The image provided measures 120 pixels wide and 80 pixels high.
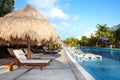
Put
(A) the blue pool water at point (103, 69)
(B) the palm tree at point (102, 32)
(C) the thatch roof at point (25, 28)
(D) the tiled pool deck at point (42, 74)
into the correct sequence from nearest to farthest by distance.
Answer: (D) the tiled pool deck at point (42, 74) → (C) the thatch roof at point (25, 28) → (A) the blue pool water at point (103, 69) → (B) the palm tree at point (102, 32)

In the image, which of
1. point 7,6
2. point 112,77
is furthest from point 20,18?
point 7,6

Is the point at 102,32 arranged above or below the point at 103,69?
above

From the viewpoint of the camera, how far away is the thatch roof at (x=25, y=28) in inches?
382

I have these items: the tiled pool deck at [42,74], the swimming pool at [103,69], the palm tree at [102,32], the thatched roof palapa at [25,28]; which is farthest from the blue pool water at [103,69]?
the palm tree at [102,32]

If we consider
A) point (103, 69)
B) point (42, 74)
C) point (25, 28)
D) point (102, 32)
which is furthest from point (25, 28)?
point (102, 32)

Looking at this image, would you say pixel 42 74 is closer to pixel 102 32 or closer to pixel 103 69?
pixel 103 69

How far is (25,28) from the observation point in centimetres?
975

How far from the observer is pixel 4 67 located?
8.93 m

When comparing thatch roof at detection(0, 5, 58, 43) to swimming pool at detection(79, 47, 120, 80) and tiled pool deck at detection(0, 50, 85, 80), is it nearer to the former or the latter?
tiled pool deck at detection(0, 50, 85, 80)

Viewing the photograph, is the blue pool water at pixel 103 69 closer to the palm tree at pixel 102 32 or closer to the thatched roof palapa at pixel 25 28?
the thatched roof palapa at pixel 25 28

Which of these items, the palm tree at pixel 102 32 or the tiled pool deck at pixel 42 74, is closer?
the tiled pool deck at pixel 42 74

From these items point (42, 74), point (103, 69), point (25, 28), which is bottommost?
point (103, 69)

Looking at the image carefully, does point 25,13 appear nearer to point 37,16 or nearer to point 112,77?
point 37,16

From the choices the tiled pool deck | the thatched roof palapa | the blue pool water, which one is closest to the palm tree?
the blue pool water
